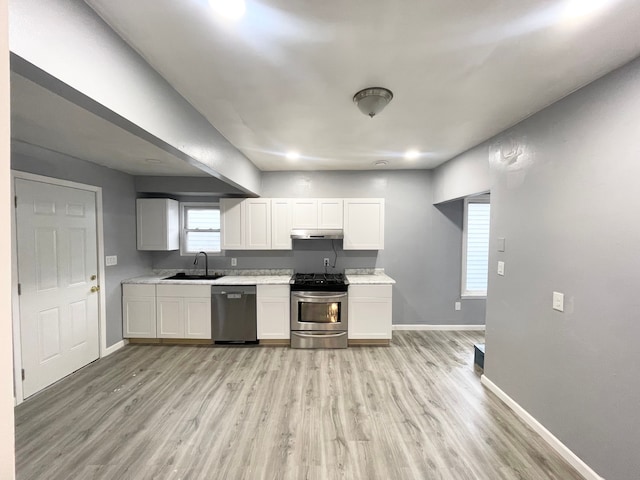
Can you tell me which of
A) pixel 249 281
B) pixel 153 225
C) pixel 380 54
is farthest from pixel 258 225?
pixel 380 54

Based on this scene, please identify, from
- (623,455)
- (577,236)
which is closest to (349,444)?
(623,455)

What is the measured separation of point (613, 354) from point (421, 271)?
8.74 ft

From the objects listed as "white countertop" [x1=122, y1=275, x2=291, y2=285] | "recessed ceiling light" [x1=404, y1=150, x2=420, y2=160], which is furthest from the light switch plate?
"white countertop" [x1=122, y1=275, x2=291, y2=285]

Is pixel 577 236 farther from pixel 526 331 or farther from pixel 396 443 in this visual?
pixel 396 443

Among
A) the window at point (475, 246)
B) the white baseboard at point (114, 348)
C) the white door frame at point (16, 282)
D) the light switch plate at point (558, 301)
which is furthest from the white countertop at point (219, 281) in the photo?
the window at point (475, 246)

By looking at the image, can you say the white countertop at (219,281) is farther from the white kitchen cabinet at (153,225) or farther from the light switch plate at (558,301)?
the light switch plate at (558,301)

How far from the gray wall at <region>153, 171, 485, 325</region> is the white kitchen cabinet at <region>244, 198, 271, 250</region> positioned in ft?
1.01

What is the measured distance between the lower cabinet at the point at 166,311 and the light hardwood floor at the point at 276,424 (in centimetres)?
42

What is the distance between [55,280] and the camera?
274 centimetres

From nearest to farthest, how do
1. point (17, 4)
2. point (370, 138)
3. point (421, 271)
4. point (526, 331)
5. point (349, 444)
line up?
point (17, 4) < point (349, 444) < point (526, 331) < point (370, 138) < point (421, 271)

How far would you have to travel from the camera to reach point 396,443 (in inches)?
77.7

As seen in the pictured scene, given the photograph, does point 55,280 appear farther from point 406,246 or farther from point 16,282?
point 406,246

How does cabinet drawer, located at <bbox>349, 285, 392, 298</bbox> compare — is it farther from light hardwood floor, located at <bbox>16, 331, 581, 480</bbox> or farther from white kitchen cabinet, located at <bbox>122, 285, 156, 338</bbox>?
white kitchen cabinet, located at <bbox>122, 285, 156, 338</bbox>

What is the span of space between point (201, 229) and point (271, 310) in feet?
5.97
